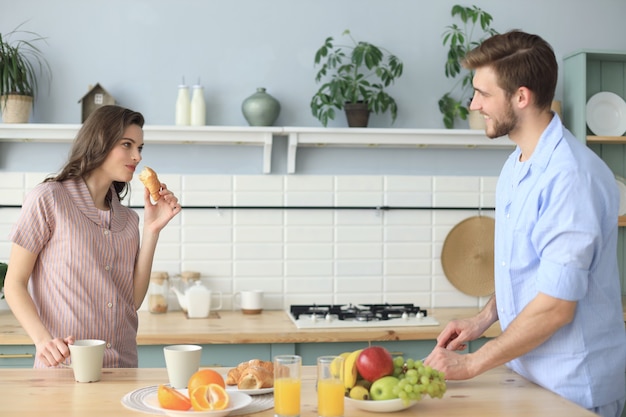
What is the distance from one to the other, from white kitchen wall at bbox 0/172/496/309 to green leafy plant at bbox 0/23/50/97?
1.43 feet

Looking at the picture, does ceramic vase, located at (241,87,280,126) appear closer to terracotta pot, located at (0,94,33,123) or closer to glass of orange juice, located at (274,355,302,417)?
terracotta pot, located at (0,94,33,123)

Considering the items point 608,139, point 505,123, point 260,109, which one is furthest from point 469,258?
point 505,123

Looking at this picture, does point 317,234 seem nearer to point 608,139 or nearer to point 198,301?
point 198,301

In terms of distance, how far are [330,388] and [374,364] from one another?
0.15 metres

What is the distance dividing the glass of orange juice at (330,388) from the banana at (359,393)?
99 mm

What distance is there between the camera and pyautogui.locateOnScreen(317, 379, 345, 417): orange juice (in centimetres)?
169

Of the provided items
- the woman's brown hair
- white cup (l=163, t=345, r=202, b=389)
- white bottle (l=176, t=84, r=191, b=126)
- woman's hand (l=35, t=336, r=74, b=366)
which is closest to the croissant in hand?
the woman's brown hair

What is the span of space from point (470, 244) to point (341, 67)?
45.2 inches

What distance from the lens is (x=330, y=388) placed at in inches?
66.3

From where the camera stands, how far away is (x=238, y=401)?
183 centimetres

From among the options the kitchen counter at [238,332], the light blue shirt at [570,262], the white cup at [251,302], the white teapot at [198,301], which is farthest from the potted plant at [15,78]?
the light blue shirt at [570,262]

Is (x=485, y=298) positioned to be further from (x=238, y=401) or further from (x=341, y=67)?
(x=238, y=401)

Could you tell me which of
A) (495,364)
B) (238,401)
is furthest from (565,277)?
(238,401)

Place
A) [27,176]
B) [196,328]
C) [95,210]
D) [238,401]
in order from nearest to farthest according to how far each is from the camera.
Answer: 1. [238,401]
2. [95,210]
3. [196,328]
4. [27,176]
